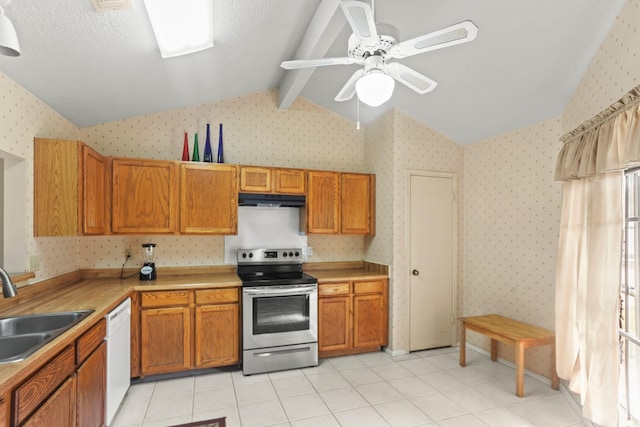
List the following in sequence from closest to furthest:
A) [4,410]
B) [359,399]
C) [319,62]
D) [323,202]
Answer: [4,410]
[319,62]
[359,399]
[323,202]

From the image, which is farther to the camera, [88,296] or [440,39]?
[88,296]

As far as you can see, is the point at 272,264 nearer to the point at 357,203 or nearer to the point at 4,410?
the point at 357,203

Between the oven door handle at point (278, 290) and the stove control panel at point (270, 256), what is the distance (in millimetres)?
613

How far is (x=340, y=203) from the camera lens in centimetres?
416

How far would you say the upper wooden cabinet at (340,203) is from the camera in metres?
4.04

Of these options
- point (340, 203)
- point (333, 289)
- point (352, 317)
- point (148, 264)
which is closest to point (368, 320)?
point (352, 317)

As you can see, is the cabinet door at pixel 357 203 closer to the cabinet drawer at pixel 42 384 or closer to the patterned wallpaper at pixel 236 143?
the patterned wallpaper at pixel 236 143

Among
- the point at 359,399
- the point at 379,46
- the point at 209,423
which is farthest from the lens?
the point at 359,399

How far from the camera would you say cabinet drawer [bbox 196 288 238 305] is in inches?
132

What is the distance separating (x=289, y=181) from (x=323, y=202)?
47cm

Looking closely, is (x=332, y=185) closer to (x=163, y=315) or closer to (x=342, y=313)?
(x=342, y=313)

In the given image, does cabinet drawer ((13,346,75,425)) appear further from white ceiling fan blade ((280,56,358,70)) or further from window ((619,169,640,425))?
window ((619,169,640,425))

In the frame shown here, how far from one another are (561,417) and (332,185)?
115 inches

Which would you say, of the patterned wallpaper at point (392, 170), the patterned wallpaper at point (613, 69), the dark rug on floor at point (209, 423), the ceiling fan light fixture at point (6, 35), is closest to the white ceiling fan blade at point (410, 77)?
the patterned wallpaper at point (613, 69)
